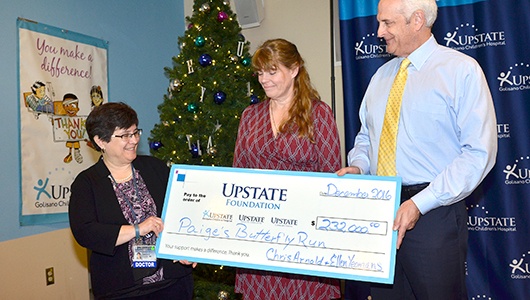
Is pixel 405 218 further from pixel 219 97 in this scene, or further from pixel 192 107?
pixel 192 107

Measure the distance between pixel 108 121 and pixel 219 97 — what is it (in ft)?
6.44

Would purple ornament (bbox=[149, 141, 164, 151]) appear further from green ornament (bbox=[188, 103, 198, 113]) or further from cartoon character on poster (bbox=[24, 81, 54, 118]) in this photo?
cartoon character on poster (bbox=[24, 81, 54, 118])

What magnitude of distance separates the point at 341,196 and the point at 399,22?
710mm

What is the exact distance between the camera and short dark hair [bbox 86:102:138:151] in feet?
7.80

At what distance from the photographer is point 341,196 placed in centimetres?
208

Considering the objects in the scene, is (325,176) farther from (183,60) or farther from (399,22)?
(183,60)

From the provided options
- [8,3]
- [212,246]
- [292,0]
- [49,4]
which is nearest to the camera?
[212,246]

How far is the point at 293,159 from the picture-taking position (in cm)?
240

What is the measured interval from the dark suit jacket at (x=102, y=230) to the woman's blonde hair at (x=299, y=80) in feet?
2.69

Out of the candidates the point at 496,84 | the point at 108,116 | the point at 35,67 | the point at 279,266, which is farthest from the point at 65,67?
the point at 496,84

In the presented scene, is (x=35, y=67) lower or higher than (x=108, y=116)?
higher

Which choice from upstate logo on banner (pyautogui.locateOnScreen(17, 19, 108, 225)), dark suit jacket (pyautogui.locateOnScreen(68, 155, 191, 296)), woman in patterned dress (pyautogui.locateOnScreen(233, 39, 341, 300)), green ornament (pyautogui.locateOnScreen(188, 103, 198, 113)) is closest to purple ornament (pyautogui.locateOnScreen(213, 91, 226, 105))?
green ornament (pyautogui.locateOnScreen(188, 103, 198, 113))

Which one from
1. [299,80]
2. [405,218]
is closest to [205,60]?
[299,80]

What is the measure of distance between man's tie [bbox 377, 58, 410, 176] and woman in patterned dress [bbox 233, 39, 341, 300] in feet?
1.11
